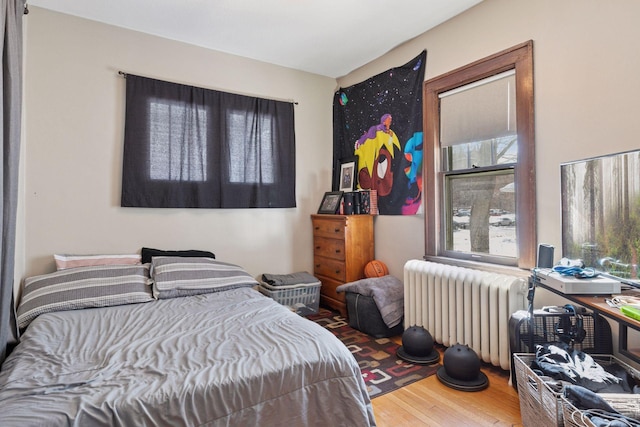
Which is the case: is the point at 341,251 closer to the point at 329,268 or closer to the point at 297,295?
the point at 329,268

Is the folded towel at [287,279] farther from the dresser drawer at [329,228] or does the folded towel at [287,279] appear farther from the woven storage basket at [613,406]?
the woven storage basket at [613,406]

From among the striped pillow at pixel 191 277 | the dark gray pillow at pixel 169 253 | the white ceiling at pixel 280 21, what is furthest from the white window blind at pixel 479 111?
the dark gray pillow at pixel 169 253

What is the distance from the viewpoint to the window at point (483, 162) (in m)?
2.37

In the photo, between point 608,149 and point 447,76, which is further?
point 447,76

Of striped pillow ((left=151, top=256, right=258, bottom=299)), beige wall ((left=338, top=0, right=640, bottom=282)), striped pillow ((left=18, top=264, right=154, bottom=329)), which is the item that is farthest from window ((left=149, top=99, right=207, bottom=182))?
beige wall ((left=338, top=0, right=640, bottom=282))

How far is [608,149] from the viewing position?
1.94 m

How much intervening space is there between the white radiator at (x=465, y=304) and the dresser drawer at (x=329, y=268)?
2.53 feet

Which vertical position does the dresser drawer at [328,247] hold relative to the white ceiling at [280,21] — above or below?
below

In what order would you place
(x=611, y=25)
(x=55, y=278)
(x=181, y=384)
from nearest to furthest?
(x=181, y=384) → (x=611, y=25) → (x=55, y=278)

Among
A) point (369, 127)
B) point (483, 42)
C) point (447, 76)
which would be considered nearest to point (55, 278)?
point (369, 127)

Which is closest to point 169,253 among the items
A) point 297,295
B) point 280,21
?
point 297,295

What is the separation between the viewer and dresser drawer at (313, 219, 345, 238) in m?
3.51

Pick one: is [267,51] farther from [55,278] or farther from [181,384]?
[181,384]

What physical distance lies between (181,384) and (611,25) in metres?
2.84
